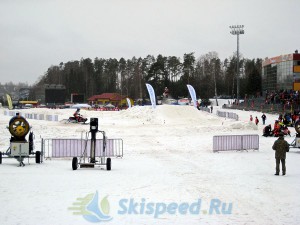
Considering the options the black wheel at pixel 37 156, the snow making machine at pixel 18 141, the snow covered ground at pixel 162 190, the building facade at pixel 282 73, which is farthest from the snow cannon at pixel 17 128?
the building facade at pixel 282 73

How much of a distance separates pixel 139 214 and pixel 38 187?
165 inches

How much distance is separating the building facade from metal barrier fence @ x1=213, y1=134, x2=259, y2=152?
46747mm

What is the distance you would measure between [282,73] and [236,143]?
54792 millimetres

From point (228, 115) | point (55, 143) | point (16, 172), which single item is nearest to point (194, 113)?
point (228, 115)

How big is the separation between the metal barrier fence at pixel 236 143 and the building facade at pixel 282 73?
1840 inches

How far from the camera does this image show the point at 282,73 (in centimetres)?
7388

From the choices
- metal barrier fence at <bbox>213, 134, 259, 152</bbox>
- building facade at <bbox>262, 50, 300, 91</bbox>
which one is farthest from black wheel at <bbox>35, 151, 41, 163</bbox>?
building facade at <bbox>262, 50, 300, 91</bbox>

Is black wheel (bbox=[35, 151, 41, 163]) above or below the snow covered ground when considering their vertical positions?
above

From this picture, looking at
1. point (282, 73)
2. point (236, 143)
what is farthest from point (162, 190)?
point (282, 73)

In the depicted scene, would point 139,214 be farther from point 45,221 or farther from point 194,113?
point 194,113

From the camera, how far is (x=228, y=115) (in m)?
55.6

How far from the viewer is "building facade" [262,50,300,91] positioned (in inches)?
2750

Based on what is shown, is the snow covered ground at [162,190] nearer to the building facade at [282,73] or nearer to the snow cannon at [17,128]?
the snow cannon at [17,128]

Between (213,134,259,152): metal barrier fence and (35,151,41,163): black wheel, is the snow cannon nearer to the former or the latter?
(35,151,41,163): black wheel
